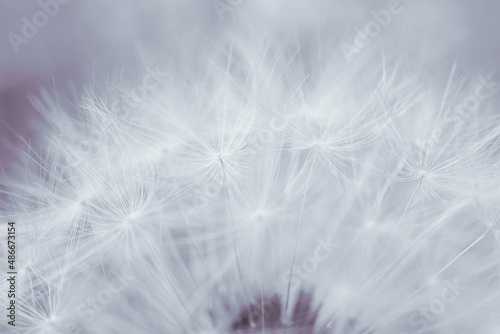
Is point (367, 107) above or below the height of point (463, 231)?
above

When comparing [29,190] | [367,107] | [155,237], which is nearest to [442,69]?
[367,107]

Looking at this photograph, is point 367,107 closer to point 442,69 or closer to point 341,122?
point 341,122

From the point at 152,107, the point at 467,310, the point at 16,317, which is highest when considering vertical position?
the point at 152,107

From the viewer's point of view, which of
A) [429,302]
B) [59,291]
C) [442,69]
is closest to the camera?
[59,291]

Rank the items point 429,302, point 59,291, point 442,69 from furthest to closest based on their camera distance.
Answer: point 442,69 → point 429,302 → point 59,291

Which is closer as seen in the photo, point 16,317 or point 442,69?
point 16,317

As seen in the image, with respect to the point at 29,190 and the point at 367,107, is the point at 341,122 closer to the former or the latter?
the point at 367,107
